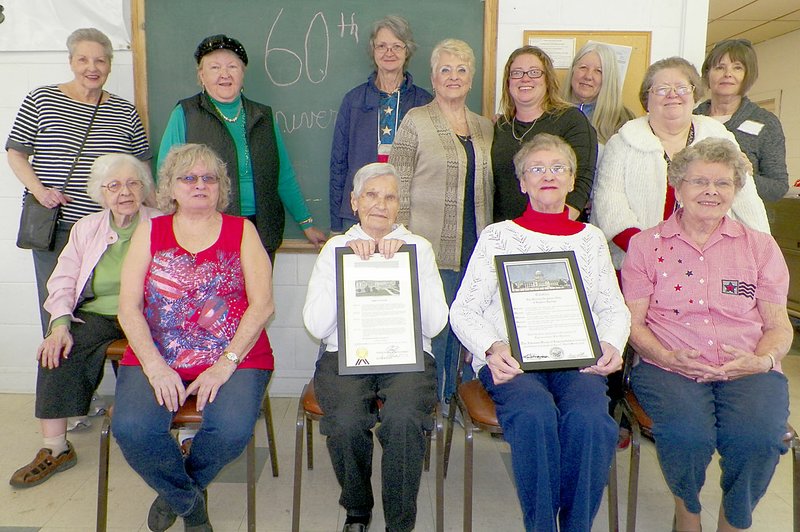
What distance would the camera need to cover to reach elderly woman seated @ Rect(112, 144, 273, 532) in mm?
1965

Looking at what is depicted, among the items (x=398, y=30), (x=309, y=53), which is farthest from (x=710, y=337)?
(x=309, y=53)

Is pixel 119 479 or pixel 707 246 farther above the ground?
pixel 707 246

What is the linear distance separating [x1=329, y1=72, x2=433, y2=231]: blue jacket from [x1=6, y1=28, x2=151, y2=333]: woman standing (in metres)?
1.07

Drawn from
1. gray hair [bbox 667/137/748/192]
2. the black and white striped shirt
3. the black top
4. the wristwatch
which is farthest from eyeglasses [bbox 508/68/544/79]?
the black and white striped shirt

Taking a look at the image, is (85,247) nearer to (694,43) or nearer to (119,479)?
(119,479)

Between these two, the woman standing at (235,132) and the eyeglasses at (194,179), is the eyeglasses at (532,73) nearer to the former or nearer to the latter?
the woman standing at (235,132)

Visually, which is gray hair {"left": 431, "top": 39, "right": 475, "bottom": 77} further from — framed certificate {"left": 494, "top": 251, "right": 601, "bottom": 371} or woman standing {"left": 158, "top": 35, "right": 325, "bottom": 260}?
framed certificate {"left": 494, "top": 251, "right": 601, "bottom": 371}

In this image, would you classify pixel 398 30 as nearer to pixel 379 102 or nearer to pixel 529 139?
pixel 379 102

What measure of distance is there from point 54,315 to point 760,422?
2644 mm

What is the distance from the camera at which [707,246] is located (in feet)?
6.91

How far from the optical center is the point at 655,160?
7.99 ft

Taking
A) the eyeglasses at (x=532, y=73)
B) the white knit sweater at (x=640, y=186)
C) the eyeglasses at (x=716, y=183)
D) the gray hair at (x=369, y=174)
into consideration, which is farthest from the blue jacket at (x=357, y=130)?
the eyeglasses at (x=716, y=183)

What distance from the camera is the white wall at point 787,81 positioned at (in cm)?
816

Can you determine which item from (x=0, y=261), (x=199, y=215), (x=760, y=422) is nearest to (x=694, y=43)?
(x=760, y=422)
